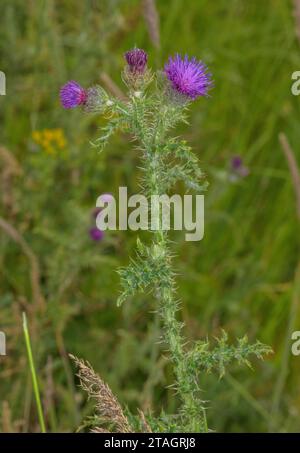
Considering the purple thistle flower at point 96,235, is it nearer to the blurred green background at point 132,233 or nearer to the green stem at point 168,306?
the blurred green background at point 132,233

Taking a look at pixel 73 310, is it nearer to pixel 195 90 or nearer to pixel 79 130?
pixel 79 130

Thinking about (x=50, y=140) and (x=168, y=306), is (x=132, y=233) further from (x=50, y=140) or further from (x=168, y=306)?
(x=168, y=306)

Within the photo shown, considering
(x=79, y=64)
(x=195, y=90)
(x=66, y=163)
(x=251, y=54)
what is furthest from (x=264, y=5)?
(x=195, y=90)

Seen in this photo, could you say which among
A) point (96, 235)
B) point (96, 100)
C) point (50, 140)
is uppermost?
point (50, 140)

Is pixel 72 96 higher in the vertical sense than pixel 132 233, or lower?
higher

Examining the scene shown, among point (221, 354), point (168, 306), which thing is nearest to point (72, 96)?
point (168, 306)

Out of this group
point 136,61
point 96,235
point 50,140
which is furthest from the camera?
point 50,140

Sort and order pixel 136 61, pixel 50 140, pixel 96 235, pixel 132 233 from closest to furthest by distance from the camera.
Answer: pixel 136 61, pixel 96 235, pixel 50 140, pixel 132 233
